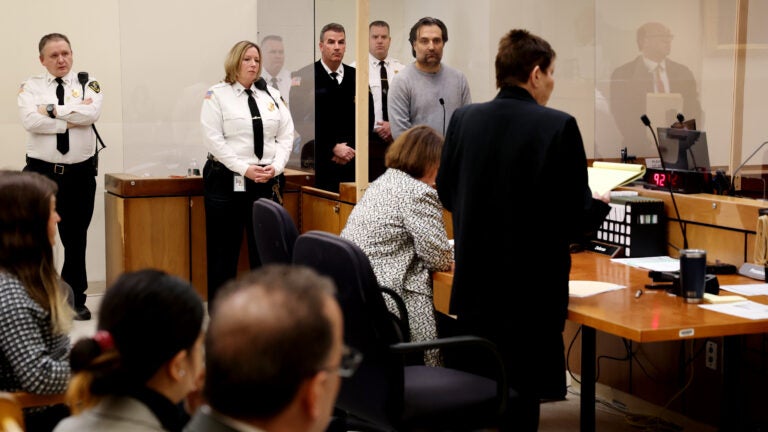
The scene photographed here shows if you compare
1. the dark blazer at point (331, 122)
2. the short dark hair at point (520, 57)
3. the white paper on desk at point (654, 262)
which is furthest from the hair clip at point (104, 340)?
the dark blazer at point (331, 122)

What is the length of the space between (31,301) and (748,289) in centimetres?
224

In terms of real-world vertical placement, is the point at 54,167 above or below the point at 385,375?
above

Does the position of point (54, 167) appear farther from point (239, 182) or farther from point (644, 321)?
point (644, 321)

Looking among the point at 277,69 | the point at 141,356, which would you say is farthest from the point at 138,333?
the point at 277,69

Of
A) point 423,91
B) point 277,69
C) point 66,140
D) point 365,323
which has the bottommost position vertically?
point 365,323

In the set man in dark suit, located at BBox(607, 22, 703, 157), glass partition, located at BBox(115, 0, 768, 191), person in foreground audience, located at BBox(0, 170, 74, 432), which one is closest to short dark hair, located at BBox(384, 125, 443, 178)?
person in foreground audience, located at BBox(0, 170, 74, 432)

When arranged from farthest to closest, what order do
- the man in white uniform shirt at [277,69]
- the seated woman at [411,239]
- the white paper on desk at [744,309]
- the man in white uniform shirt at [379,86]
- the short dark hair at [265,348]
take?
the man in white uniform shirt at [277,69] < the man in white uniform shirt at [379,86] < the seated woman at [411,239] < the white paper on desk at [744,309] < the short dark hair at [265,348]

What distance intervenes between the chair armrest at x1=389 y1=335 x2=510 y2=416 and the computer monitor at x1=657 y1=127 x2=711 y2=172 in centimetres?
159

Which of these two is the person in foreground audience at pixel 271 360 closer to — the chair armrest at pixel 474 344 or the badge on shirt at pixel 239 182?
the chair armrest at pixel 474 344

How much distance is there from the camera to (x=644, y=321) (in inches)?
108

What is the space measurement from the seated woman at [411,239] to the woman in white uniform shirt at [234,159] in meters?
2.33

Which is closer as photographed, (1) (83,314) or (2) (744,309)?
(2) (744,309)

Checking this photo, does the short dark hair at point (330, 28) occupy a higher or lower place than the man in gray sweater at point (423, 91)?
higher

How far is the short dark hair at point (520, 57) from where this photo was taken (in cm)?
298
